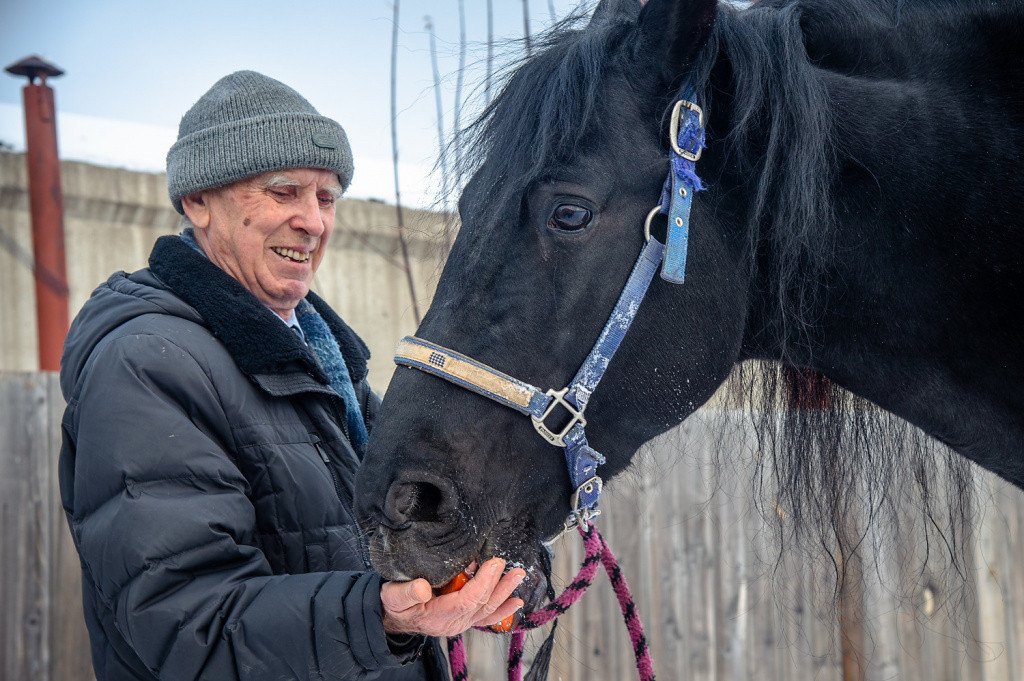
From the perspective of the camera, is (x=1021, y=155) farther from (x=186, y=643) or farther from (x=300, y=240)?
(x=186, y=643)

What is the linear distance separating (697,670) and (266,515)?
3370 millimetres

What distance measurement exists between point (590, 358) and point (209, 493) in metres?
0.73

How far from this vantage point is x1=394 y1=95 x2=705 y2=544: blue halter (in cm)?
142

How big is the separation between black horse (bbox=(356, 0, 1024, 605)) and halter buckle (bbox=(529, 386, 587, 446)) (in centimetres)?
2

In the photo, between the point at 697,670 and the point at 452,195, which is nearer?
the point at 452,195

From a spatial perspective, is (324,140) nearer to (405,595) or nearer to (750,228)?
(750,228)

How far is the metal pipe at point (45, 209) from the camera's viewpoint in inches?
214

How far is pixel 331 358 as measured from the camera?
1.95 metres

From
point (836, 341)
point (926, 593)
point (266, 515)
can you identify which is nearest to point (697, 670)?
point (926, 593)

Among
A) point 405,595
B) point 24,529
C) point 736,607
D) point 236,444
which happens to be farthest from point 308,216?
point 736,607

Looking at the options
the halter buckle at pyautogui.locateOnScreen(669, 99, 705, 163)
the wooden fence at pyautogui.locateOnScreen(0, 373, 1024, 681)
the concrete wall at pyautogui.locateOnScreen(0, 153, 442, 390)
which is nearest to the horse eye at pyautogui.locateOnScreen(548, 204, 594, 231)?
the halter buckle at pyautogui.locateOnScreen(669, 99, 705, 163)

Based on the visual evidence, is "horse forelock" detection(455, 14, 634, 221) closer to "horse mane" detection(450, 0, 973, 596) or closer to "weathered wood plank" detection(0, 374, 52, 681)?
"horse mane" detection(450, 0, 973, 596)

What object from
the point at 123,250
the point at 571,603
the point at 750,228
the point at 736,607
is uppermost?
the point at 123,250

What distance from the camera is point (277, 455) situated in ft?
5.06
